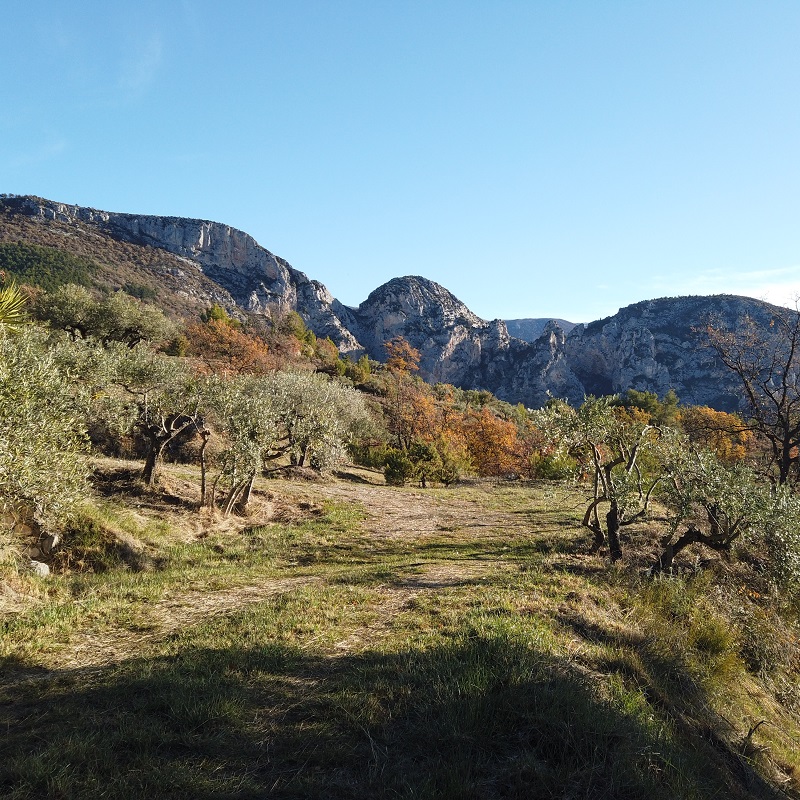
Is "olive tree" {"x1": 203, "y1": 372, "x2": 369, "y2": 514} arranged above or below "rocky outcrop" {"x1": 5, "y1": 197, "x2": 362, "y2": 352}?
below

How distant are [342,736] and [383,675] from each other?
1462mm

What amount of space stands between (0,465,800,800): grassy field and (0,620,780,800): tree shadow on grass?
0.09 feet

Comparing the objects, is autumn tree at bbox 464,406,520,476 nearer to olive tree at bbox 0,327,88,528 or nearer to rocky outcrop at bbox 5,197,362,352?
olive tree at bbox 0,327,88,528

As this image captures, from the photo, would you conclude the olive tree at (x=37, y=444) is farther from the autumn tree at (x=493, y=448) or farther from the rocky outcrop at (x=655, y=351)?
the rocky outcrop at (x=655, y=351)

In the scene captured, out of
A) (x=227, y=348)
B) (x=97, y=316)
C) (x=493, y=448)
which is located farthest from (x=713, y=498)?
(x=227, y=348)

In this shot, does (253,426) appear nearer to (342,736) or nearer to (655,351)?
(342,736)

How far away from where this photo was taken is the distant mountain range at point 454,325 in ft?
472

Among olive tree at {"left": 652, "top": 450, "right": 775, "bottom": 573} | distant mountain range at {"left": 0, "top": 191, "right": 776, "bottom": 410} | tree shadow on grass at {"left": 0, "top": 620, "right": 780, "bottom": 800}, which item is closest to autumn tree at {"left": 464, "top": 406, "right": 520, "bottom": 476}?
olive tree at {"left": 652, "top": 450, "right": 775, "bottom": 573}

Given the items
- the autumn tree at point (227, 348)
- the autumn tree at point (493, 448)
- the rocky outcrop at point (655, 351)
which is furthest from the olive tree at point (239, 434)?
the rocky outcrop at point (655, 351)

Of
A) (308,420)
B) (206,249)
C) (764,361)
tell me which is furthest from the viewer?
(206,249)

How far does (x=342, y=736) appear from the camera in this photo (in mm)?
4984

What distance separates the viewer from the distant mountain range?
144m

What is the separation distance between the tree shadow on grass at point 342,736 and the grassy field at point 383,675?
0.09ft

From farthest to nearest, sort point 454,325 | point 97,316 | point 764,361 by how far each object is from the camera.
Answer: point 454,325
point 97,316
point 764,361
